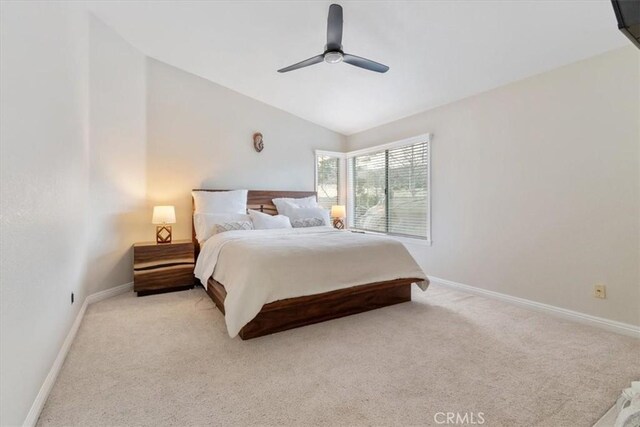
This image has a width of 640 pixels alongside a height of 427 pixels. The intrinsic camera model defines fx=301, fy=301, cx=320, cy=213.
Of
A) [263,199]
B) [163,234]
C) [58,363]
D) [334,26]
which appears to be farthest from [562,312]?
A: [163,234]

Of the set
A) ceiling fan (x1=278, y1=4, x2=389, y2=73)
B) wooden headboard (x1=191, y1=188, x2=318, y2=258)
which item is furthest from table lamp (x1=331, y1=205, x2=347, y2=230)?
ceiling fan (x1=278, y1=4, x2=389, y2=73)

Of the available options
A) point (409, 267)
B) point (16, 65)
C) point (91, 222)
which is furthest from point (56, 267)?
point (409, 267)

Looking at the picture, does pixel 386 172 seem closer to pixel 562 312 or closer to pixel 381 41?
pixel 381 41

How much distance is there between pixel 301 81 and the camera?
13.1 ft

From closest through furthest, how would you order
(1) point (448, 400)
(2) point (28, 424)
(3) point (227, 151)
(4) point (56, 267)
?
(2) point (28, 424)
(1) point (448, 400)
(4) point (56, 267)
(3) point (227, 151)

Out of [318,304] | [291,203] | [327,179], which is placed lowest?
[318,304]

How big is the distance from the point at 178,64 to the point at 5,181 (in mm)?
3446

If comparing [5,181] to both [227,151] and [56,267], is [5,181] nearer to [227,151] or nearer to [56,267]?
[56,267]

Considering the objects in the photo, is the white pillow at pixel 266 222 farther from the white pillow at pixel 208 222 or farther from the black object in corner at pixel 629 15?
the black object in corner at pixel 629 15

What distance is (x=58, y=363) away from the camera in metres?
1.93

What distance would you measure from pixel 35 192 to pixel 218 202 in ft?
8.43

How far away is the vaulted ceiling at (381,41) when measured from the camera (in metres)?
2.41

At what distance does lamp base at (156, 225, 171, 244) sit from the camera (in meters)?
3.83

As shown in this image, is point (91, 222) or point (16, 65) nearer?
point (16, 65)
